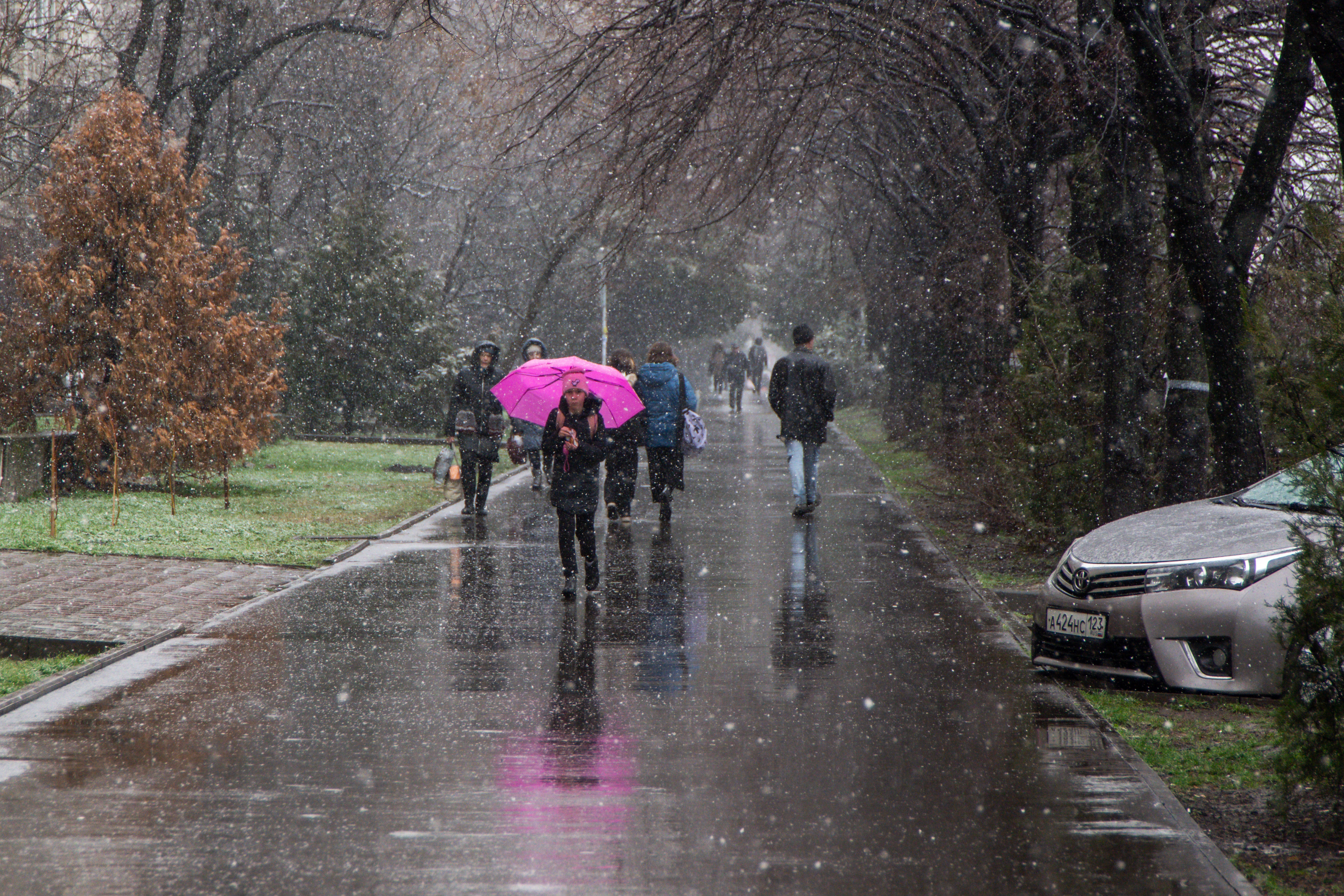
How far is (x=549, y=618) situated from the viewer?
882 centimetres

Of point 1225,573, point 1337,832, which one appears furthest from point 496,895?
point 1225,573

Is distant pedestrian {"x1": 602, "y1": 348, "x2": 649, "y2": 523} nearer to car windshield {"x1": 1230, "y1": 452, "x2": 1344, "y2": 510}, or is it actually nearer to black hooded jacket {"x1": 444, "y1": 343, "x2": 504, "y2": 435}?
black hooded jacket {"x1": 444, "y1": 343, "x2": 504, "y2": 435}

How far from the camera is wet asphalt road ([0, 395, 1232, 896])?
4.42 m

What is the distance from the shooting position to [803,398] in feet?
47.6

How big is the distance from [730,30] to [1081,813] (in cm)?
726

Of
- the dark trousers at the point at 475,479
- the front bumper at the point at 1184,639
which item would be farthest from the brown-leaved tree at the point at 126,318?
the front bumper at the point at 1184,639

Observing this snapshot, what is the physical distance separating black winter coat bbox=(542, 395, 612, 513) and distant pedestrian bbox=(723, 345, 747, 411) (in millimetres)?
30270

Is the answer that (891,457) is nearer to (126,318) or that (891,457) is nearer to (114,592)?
(126,318)

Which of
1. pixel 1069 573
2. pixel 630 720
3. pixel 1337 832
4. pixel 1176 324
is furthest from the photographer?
pixel 1176 324

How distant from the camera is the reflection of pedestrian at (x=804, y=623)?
24.9 feet

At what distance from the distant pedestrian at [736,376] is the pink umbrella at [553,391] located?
2908 centimetres

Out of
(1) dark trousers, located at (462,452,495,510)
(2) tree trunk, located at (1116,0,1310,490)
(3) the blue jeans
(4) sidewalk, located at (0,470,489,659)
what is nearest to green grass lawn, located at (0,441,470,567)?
(4) sidewalk, located at (0,470,489,659)

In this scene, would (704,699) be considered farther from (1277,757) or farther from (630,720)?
(1277,757)

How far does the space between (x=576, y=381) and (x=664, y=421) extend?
14.4 ft
